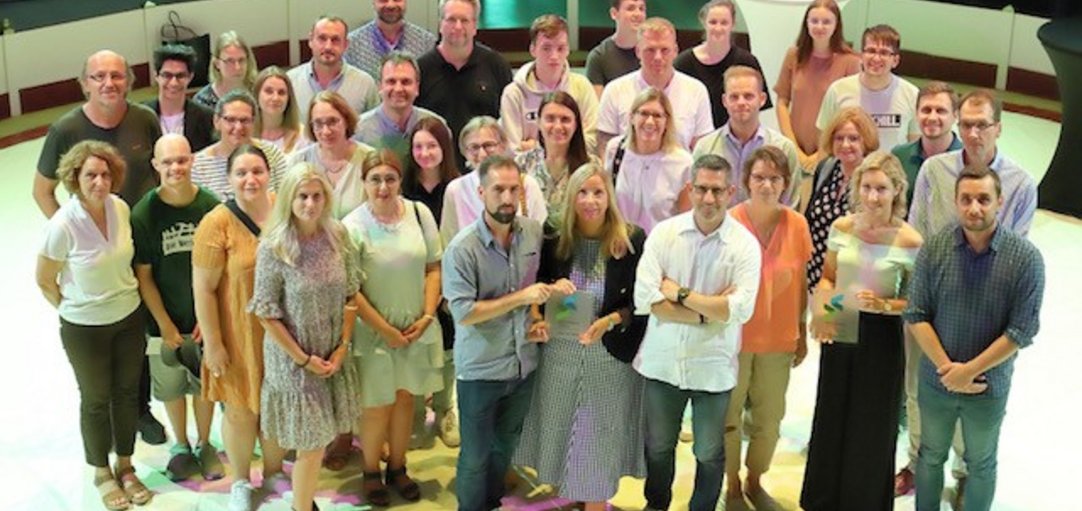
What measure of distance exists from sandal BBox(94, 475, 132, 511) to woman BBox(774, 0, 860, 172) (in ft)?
10.8

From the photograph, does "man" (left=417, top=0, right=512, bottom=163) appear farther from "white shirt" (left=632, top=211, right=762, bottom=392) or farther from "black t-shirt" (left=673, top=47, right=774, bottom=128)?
"white shirt" (left=632, top=211, right=762, bottom=392)

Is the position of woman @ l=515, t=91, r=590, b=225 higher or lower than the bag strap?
higher

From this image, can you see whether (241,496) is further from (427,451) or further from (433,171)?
(433,171)

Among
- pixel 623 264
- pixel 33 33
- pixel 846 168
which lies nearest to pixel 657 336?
pixel 623 264

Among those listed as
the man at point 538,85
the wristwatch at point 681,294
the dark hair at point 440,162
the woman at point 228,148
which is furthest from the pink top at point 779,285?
the woman at point 228,148

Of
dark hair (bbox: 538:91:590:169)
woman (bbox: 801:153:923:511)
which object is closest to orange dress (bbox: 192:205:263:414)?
dark hair (bbox: 538:91:590:169)

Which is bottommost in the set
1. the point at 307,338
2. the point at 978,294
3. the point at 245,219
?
the point at 307,338

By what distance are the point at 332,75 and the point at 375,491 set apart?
2.01 m

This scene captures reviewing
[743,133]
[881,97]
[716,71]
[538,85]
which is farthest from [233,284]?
[881,97]

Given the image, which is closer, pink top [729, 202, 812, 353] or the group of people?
the group of people

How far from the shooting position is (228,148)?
5344 millimetres

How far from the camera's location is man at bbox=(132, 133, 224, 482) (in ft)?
16.1

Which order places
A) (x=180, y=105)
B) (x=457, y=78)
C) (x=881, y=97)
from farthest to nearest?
(x=457, y=78) < (x=881, y=97) < (x=180, y=105)

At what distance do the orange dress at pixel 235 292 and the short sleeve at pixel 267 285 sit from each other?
12cm
